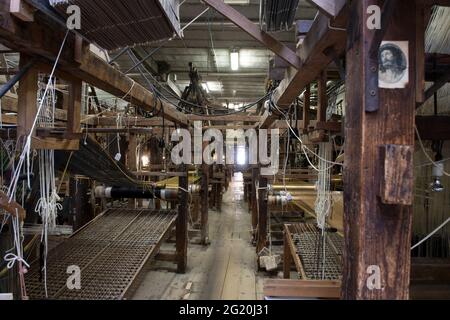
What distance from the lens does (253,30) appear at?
1.59 metres

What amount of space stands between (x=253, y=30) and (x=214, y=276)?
3.46 meters

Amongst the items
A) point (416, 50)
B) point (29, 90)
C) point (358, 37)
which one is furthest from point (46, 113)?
point (416, 50)

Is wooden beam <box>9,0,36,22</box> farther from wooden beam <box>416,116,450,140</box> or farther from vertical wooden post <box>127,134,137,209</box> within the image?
vertical wooden post <box>127,134,137,209</box>

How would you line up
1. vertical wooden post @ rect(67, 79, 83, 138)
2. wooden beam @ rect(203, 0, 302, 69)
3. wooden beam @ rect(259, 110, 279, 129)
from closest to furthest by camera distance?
wooden beam @ rect(203, 0, 302, 69)
vertical wooden post @ rect(67, 79, 83, 138)
wooden beam @ rect(259, 110, 279, 129)

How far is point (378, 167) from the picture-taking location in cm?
96

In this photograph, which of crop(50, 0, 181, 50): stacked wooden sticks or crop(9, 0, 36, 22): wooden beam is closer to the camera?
crop(9, 0, 36, 22): wooden beam

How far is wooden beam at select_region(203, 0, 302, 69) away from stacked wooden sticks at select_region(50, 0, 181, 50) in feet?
0.76

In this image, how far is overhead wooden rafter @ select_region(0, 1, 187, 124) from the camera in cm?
115

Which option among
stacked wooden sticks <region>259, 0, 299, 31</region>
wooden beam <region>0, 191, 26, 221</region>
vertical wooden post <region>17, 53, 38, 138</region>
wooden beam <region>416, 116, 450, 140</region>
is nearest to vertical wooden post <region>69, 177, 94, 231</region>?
vertical wooden post <region>17, 53, 38, 138</region>

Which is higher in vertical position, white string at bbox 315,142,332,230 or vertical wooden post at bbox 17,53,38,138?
vertical wooden post at bbox 17,53,38,138

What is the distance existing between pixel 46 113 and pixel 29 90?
72cm

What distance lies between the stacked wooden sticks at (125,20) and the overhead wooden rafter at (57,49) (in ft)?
0.33

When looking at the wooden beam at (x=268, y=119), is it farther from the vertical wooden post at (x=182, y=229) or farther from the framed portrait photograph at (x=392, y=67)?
the framed portrait photograph at (x=392, y=67)

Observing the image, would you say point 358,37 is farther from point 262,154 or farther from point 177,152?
point 177,152
